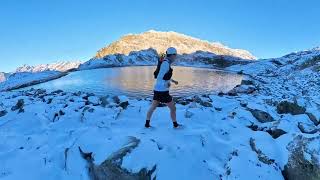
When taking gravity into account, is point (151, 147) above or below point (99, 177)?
above

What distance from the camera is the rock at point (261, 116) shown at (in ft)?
44.6

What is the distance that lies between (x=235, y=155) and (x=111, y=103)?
7251 millimetres

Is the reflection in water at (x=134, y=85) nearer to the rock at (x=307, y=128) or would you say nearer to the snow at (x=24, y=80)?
the snow at (x=24, y=80)

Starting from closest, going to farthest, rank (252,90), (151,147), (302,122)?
(151,147)
(302,122)
(252,90)

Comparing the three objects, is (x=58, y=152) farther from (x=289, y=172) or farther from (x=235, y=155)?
(x=289, y=172)

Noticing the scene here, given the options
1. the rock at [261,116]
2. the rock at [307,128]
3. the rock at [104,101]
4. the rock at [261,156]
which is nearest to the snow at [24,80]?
the rock at [104,101]

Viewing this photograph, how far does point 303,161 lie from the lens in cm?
943

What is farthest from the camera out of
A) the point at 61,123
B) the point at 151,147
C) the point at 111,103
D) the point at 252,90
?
the point at 252,90

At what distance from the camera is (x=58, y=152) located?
35.8 feet

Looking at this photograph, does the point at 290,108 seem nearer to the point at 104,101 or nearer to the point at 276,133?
the point at 276,133

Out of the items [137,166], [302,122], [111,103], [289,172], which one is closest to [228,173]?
[289,172]

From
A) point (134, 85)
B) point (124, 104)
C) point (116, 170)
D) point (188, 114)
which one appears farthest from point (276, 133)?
point (134, 85)

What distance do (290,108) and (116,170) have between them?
871 cm

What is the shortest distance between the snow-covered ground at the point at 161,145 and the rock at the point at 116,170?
0.02 meters
